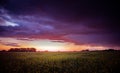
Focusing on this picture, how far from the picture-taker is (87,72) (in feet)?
51.2

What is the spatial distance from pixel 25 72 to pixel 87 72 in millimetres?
5721

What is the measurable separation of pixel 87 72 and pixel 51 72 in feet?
10.7

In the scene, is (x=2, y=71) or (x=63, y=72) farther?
(x=2, y=71)

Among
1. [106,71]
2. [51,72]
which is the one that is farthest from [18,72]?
[106,71]

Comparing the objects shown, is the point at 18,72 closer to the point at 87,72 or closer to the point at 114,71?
the point at 87,72

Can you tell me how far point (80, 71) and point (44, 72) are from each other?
332 cm

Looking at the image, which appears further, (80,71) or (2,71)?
(2,71)

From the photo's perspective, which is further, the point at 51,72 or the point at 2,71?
the point at 2,71

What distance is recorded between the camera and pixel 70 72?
1578 centimetres

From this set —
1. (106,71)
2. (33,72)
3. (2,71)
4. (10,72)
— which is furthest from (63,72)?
(2,71)

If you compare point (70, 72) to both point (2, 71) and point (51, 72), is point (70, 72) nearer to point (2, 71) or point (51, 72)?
point (51, 72)

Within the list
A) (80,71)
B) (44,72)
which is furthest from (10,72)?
(80,71)

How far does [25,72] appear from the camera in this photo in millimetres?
16234

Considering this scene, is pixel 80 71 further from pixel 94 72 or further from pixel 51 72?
pixel 51 72
